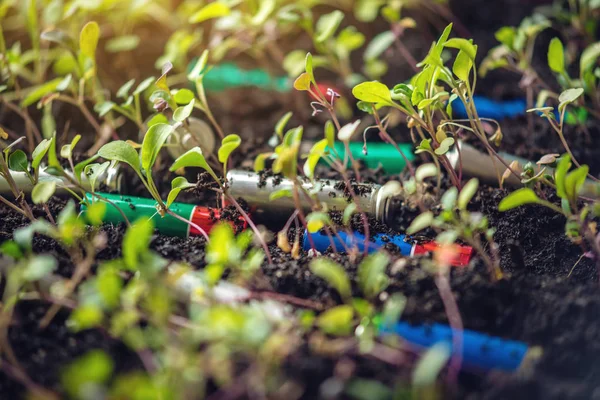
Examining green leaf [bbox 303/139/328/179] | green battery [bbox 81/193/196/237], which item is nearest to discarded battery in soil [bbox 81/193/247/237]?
green battery [bbox 81/193/196/237]

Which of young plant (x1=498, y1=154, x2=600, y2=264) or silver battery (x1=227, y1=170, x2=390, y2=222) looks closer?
young plant (x1=498, y1=154, x2=600, y2=264)

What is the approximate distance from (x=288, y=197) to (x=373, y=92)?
0.28 meters

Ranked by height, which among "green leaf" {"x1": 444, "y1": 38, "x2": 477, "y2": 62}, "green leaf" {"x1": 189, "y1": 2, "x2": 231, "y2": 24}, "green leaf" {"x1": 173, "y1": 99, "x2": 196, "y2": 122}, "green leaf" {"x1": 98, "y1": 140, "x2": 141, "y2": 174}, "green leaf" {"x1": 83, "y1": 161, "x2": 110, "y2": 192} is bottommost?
"green leaf" {"x1": 83, "y1": 161, "x2": 110, "y2": 192}

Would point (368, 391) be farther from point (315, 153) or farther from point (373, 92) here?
point (373, 92)

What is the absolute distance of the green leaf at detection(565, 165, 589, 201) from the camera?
84 centimetres

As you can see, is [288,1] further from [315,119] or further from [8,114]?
[8,114]

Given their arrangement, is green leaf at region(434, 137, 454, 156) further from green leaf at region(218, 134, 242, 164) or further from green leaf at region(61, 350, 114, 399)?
green leaf at region(61, 350, 114, 399)

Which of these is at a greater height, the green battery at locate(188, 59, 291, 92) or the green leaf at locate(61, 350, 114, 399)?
the green leaf at locate(61, 350, 114, 399)

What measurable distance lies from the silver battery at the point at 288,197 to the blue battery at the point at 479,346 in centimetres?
33

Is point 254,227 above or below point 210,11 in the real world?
below

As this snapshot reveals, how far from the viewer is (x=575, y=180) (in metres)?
0.86

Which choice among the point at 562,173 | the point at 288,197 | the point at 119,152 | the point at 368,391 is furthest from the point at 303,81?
the point at 368,391

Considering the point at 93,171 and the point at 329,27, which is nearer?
the point at 93,171

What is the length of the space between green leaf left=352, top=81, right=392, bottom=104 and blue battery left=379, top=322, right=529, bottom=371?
1.28ft
